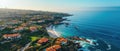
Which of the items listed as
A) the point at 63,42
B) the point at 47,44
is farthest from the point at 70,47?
the point at 47,44

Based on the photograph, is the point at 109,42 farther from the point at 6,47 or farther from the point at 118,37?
the point at 6,47

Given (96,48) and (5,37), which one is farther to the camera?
(5,37)

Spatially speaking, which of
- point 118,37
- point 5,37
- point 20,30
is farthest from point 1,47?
point 118,37

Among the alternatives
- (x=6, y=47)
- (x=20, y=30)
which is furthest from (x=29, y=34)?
(x=6, y=47)

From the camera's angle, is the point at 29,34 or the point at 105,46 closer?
the point at 105,46

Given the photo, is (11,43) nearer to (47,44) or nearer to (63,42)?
(47,44)

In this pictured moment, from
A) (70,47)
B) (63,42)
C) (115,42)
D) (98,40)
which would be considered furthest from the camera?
(98,40)

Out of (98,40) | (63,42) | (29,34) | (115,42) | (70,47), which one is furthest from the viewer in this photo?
(29,34)

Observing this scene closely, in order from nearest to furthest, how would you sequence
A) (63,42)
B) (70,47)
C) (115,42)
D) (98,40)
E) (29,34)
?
1. (70,47)
2. (63,42)
3. (115,42)
4. (98,40)
5. (29,34)
